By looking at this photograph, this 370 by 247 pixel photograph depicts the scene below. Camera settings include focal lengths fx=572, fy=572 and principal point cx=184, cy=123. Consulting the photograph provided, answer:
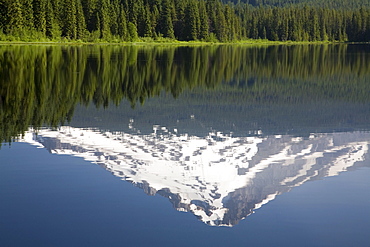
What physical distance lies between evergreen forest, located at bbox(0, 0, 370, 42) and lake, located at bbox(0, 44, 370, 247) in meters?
55.2

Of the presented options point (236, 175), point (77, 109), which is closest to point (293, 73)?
point (77, 109)

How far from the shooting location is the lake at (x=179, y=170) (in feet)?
22.7

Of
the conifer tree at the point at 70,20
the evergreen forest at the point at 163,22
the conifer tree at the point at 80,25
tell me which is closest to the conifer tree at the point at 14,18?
the evergreen forest at the point at 163,22

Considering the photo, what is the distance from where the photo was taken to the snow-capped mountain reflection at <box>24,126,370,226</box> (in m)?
8.17

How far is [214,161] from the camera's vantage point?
1028 cm

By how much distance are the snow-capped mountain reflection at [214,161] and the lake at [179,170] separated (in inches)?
1.0

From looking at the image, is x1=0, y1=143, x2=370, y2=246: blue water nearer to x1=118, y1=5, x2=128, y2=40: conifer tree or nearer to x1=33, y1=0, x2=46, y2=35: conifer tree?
x1=33, y1=0, x2=46, y2=35: conifer tree

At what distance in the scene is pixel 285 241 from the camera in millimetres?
6613

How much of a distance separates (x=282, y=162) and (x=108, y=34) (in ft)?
271

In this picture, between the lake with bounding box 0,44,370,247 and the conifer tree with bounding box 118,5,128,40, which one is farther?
the conifer tree with bounding box 118,5,128,40

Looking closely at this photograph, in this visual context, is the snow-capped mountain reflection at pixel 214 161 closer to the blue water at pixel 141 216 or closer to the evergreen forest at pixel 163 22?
the blue water at pixel 141 216

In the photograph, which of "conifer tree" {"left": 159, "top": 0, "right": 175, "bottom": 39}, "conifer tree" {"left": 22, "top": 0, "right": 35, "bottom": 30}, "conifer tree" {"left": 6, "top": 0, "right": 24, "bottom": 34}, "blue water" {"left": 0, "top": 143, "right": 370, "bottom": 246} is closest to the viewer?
"blue water" {"left": 0, "top": 143, "right": 370, "bottom": 246}

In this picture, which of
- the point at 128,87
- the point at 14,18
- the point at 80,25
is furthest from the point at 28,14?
the point at 128,87

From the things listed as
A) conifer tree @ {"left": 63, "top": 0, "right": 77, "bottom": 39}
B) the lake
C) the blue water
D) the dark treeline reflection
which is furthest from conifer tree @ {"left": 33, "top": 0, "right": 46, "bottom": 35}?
the blue water
